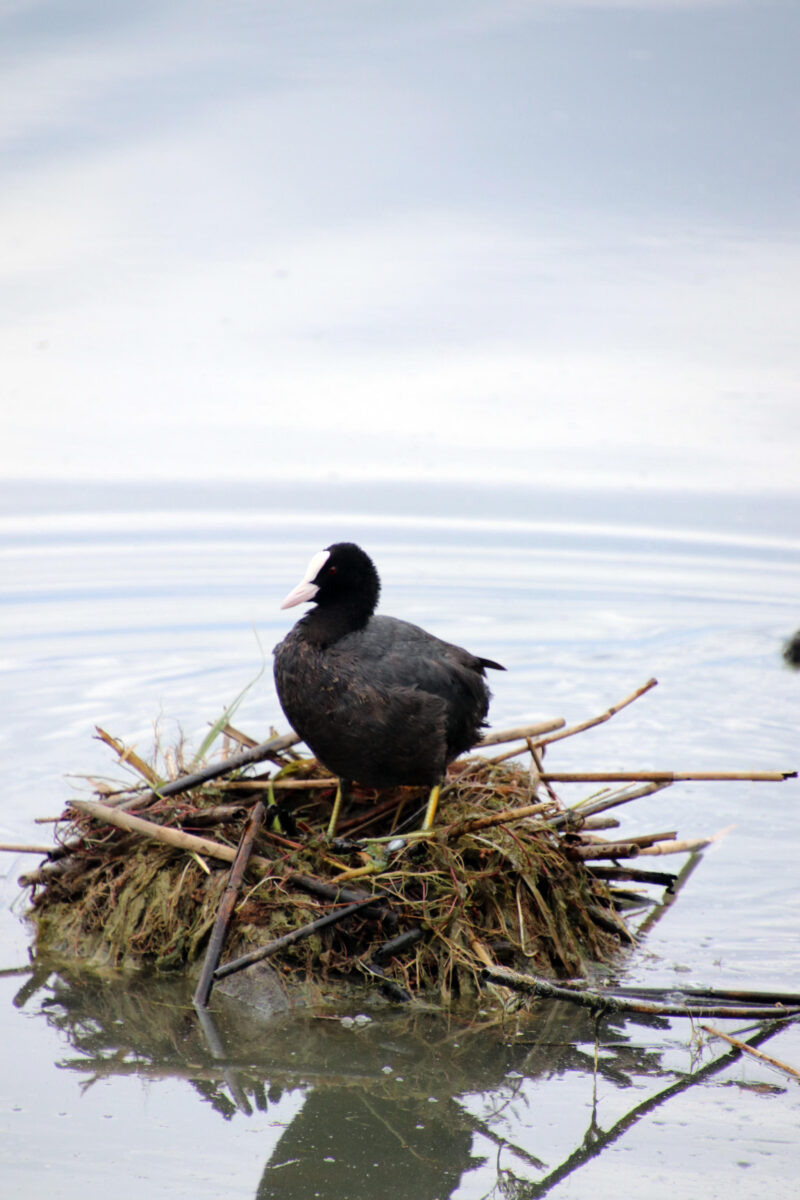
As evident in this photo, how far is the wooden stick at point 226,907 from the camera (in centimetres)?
405

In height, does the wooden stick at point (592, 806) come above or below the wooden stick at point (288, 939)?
above

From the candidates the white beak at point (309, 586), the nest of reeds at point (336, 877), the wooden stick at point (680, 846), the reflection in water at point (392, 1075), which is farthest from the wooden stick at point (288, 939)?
the wooden stick at point (680, 846)

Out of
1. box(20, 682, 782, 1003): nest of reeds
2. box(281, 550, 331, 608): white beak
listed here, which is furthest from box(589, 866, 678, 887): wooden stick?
box(281, 550, 331, 608): white beak

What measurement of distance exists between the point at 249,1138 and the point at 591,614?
6411 mm

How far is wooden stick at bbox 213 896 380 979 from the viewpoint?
3.88 metres

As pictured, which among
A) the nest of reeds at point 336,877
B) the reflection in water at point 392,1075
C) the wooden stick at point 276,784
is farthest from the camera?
the wooden stick at point 276,784

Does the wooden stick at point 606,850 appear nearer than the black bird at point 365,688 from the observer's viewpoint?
No

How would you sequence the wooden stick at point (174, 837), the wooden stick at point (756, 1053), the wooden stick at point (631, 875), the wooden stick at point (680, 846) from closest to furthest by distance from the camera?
1. the wooden stick at point (756, 1053)
2. the wooden stick at point (174, 837)
3. the wooden stick at point (631, 875)
4. the wooden stick at point (680, 846)

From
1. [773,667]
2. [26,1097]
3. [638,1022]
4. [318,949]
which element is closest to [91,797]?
[318,949]

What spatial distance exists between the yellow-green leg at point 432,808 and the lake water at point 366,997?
2.01 feet

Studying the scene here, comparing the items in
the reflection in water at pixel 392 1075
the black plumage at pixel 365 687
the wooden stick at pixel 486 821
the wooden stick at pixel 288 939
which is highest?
the black plumage at pixel 365 687

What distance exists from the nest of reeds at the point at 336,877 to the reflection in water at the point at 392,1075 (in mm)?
205

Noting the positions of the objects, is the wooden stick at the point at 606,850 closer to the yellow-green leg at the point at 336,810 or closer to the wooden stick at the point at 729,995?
the wooden stick at the point at 729,995

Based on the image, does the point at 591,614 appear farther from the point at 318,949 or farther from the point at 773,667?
the point at 318,949
